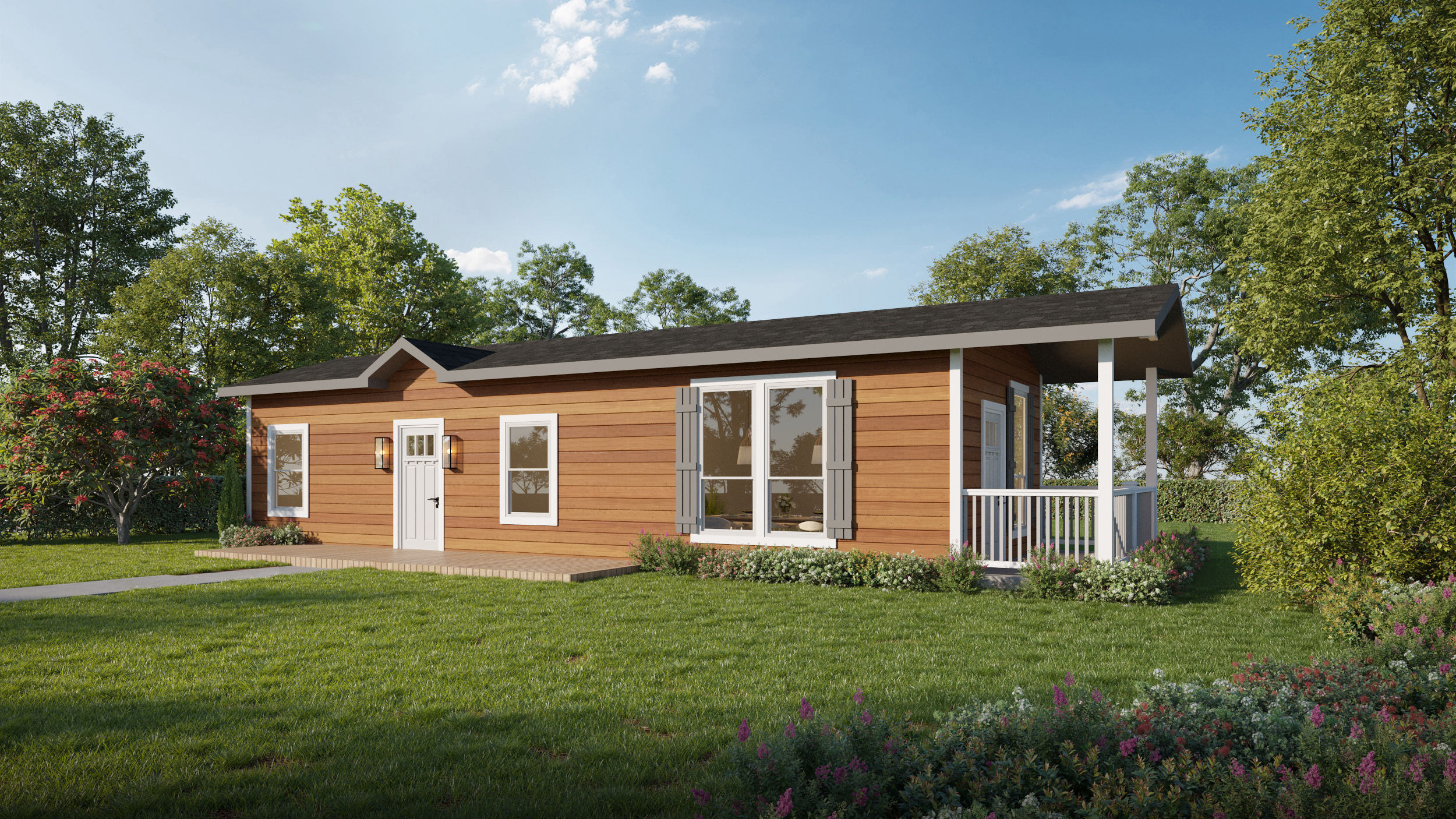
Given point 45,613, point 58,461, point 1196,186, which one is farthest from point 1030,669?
point 1196,186

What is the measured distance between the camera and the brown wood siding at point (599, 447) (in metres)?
9.36

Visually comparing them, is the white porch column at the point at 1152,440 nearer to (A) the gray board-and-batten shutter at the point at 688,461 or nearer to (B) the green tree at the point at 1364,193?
(A) the gray board-and-batten shutter at the point at 688,461

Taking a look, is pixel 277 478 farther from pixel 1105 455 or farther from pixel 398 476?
pixel 1105 455

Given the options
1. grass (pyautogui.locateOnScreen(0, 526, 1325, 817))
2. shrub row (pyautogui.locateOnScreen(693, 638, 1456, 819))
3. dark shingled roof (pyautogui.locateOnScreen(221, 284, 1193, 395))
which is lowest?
grass (pyautogui.locateOnScreen(0, 526, 1325, 817))

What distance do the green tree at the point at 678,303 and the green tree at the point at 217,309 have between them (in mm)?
15759

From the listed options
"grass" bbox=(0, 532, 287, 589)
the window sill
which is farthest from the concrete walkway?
the window sill

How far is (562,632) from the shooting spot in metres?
6.52

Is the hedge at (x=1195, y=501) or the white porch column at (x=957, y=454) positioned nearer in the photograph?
the white porch column at (x=957, y=454)

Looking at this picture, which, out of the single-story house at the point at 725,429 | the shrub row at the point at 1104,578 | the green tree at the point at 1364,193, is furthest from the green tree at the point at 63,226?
the green tree at the point at 1364,193

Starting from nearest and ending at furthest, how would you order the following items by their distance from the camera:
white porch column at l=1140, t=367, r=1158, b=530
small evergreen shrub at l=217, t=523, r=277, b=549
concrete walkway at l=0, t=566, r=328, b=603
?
1. concrete walkway at l=0, t=566, r=328, b=603
2. white porch column at l=1140, t=367, r=1158, b=530
3. small evergreen shrub at l=217, t=523, r=277, b=549

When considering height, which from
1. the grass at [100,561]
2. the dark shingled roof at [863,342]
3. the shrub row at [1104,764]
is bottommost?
the grass at [100,561]

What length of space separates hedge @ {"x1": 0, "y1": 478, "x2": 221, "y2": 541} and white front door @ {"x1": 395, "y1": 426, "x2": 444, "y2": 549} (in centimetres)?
546

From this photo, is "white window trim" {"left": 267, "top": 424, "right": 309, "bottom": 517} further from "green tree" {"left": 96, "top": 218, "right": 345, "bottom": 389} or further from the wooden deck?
"green tree" {"left": 96, "top": 218, "right": 345, "bottom": 389}

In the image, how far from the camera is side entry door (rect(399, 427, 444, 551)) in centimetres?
1266
